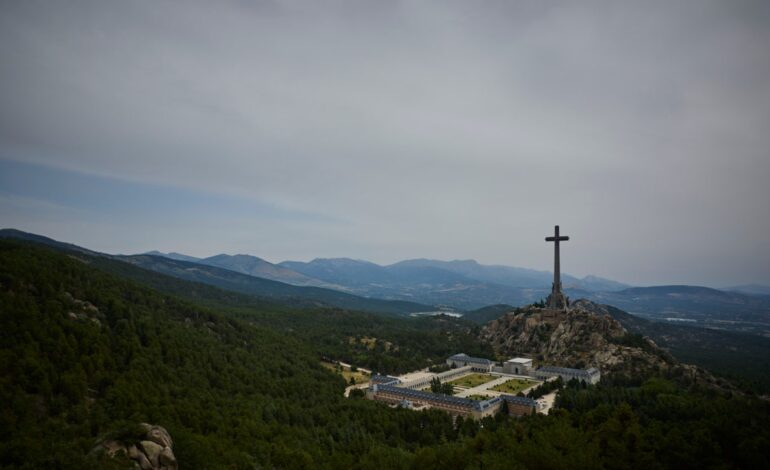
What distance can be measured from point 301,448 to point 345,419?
39.7ft

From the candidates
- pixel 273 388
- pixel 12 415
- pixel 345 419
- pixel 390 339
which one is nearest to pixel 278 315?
pixel 390 339

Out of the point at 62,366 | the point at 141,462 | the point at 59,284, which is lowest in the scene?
the point at 141,462

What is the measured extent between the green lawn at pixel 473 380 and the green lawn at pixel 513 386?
4017mm

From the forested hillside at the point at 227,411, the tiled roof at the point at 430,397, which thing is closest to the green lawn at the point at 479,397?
the tiled roof at the point at 430,397

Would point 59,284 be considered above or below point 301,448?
above

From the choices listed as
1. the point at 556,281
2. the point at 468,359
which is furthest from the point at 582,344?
the point at 468,359

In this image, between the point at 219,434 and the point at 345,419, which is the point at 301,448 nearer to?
the point at 219,434

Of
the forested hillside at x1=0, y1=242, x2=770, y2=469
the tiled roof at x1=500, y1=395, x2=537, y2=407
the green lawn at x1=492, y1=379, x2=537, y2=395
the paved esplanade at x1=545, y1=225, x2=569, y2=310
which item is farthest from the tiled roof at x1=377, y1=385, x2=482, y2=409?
the paved esplanade at x1=545, y1=225, x2=569, y2=310

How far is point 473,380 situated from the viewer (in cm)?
9088

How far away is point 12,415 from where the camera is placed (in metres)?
31.6

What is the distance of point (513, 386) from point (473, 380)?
859cm

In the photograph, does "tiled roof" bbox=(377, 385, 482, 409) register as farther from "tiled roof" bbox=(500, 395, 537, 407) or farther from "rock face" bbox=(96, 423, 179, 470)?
"rock face" bbox=(96, 423, 179, 470)

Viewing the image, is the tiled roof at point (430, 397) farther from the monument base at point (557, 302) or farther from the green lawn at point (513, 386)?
the monument base at point (557, 302)

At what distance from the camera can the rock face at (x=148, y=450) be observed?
29.0 m
